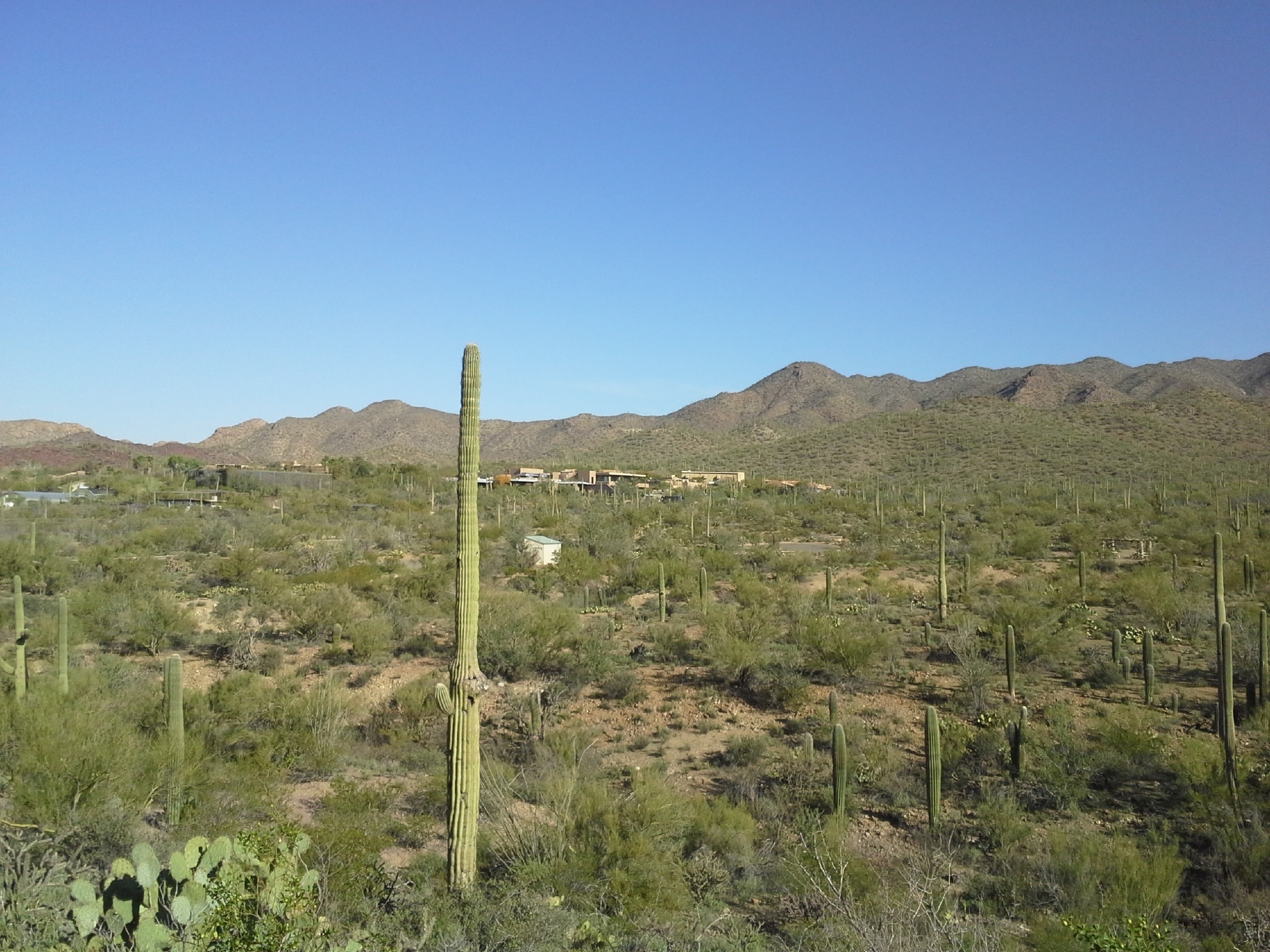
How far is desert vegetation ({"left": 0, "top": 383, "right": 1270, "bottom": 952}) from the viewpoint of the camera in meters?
6.37

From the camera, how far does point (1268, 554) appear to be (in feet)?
74.0

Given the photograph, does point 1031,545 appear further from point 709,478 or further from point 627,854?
point 709,478

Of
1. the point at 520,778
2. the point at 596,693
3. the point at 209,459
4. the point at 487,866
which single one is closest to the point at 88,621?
the point at 596,693

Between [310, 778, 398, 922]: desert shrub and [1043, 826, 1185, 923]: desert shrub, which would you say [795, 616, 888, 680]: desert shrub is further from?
[310, 778, 398, 922]: desert shrub

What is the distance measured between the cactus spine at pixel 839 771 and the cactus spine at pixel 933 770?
37.2 inches

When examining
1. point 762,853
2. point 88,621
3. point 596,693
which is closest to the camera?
point 762,853

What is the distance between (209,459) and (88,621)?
246 ft

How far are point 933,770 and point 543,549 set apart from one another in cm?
1865

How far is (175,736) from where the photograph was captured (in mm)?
9039

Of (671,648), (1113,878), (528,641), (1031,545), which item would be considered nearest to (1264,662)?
(1113,878)

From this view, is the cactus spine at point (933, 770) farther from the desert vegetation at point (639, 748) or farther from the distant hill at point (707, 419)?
the distant hill at point (707, 419)

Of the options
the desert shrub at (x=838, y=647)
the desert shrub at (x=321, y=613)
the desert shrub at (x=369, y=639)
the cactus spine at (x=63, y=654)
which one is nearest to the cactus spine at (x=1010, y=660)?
the desert shrub at (x=838, y=647)

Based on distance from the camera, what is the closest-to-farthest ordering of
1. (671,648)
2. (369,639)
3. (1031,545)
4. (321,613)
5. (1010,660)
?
(1010,660) → (369,639) → (671,648) → (321,613) → (1031,545)

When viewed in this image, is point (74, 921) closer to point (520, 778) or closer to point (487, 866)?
point (487, 866)
